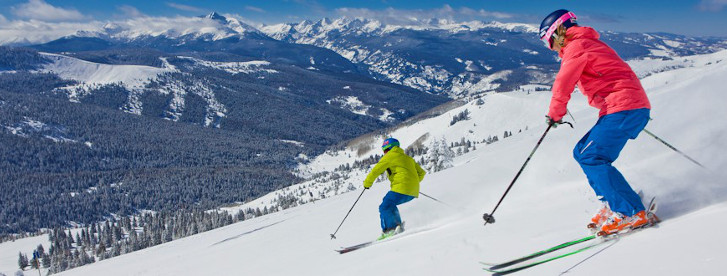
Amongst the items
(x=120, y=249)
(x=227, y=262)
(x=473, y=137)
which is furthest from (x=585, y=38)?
(x=473, y=137)

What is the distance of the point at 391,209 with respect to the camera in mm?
11734

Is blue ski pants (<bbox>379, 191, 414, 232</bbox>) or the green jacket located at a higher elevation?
the green jacket

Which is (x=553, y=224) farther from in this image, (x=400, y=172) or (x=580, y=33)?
(x=400, y=172)

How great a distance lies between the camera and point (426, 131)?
19875 cm

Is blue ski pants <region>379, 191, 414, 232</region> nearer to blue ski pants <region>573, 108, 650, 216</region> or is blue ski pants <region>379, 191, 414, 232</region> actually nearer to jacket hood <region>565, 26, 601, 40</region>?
blue ski pants <region>573, 108, 650, 216</region>

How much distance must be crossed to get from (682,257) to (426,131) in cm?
19665

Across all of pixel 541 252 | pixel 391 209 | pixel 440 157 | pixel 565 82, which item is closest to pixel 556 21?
pixel 565 82

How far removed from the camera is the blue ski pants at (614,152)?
6.05 m

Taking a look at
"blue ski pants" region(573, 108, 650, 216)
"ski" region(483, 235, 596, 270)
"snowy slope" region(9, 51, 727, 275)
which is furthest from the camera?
"blue ski pants" region(573, 108, 650, 216)

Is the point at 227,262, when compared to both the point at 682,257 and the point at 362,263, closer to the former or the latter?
the point at 362,263

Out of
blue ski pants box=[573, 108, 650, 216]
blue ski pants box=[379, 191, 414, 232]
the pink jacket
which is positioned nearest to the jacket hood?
the pink jacket

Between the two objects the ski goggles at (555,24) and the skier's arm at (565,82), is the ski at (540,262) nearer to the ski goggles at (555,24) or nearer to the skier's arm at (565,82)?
the skier's arm at (565,82)

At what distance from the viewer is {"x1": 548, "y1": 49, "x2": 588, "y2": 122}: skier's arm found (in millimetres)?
6172

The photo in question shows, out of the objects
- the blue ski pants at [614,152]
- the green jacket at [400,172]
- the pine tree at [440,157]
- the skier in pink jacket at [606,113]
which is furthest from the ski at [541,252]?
the pine tree at [440,157]
